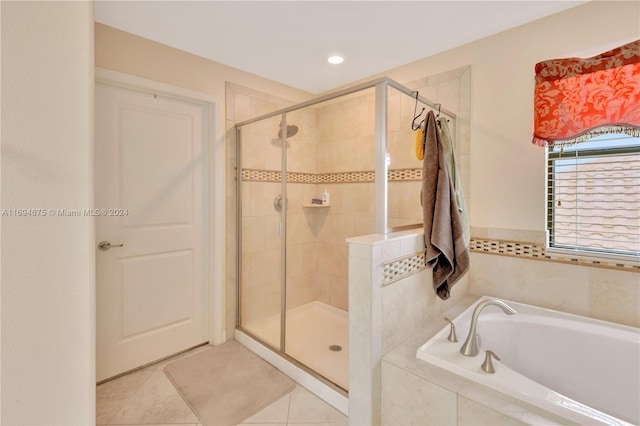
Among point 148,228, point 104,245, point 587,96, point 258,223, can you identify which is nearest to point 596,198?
point 587,96

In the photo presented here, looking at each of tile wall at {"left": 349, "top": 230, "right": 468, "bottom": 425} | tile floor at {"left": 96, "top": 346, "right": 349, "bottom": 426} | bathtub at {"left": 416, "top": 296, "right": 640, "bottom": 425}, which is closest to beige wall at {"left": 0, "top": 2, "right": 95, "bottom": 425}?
tile floor at {"left": 96, "top": 346, "right": 349, "bottom": 426}

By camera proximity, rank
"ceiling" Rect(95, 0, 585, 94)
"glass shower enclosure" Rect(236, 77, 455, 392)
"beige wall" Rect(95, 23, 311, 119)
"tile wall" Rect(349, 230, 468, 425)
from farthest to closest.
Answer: "glass shower enclosure" Rect(236, 77, 455, 392), "beige wall" Rect(95, 23, 311, 119), "ceiling" Rect(95, 0, 585, 94), "tile wall" Rect(349, 230, 468, 425)

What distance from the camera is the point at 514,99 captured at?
6.36 ft

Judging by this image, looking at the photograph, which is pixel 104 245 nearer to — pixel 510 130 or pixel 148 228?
pixel 148 228

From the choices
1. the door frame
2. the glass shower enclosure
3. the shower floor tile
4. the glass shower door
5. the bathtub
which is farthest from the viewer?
the glass shower door

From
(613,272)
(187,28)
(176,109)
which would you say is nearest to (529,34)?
(613,272)

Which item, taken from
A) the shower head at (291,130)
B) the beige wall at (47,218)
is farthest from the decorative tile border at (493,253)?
the shower head at (291,130)

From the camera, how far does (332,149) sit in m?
2.93

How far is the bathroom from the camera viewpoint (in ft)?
5.50

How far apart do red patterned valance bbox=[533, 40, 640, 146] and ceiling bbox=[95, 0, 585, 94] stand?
39 cm

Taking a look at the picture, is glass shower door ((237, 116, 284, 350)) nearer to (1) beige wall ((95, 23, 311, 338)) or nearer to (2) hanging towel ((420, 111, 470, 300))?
(1) beige wall ((95, 23, 311, 338))

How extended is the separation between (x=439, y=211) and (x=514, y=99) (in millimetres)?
1051

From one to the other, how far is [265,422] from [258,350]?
2.31 feet

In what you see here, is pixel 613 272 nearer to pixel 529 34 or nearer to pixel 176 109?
pixel 529 34
